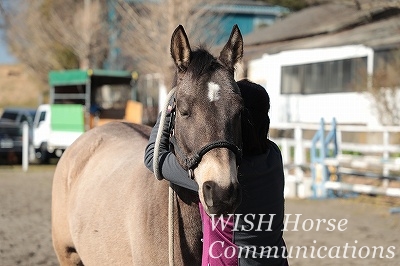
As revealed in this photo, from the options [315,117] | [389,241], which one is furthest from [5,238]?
[315,117]

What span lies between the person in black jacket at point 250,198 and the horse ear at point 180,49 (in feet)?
1.13

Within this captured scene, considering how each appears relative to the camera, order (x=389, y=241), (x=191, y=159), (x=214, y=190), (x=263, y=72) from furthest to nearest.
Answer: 1. (x=263, y=72)
2. (x=389, y=241)
3. (x=191, y=159)
4. (x=214, y=190)

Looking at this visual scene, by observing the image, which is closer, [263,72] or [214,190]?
[214,190]

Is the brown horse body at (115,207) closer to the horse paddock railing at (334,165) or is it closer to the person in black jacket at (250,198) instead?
the person in black jacket at (250,198)

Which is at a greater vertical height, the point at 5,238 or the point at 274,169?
the point at 274,169

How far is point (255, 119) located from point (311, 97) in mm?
21802

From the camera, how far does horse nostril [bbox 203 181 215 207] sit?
3.09m

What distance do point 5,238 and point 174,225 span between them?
5965 millimetres

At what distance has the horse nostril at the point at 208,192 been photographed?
121 inches

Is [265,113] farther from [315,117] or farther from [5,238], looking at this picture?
[315,117]

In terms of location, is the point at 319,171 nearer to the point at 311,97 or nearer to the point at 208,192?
the point at 208,192

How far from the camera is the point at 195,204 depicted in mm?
3766

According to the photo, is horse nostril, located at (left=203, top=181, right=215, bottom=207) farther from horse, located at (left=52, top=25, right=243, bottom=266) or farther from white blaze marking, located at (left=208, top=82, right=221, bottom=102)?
white blaze marking, located at (left=208, top=82, right=221, bottom=102)

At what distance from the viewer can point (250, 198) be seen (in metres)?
3.59
